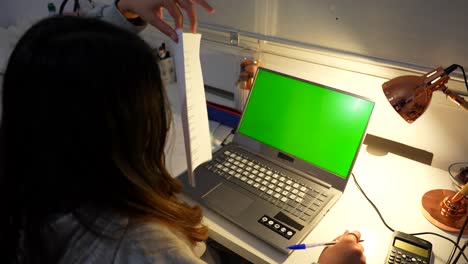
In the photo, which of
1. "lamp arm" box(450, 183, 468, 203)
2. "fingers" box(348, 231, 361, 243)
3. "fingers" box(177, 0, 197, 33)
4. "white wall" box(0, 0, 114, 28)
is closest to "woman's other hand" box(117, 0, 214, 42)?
"fingers" box(177, 0, 197, 33)

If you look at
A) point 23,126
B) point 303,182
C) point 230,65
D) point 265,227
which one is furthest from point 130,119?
point 230,65

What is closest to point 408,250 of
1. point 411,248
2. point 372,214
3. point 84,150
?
point 411,248

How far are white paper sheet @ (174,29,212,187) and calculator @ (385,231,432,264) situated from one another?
18.1 inches

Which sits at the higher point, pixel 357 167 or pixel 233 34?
pixel 233 34

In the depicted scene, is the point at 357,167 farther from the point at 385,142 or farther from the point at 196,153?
the point at 196,153

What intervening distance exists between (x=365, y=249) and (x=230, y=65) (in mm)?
820

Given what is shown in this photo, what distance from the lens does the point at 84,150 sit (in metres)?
0.51

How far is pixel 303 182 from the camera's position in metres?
0.91

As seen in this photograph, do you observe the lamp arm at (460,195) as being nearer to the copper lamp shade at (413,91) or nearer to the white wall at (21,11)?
the copper lamp shade at (413,91)

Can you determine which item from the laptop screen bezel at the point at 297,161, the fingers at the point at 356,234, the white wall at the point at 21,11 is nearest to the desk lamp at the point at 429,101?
the laptop screen bezel at the point at 297,161

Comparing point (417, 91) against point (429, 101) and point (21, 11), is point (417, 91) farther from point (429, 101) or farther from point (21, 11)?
point (21, 11)

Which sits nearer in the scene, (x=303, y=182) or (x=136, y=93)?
(x=136, y=93)

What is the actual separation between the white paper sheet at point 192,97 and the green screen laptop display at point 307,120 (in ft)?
0.93

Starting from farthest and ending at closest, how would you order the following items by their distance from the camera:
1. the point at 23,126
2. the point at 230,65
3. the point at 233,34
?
1. the point at 230,65
2. the point at 233,34
3. the point at 23,126
